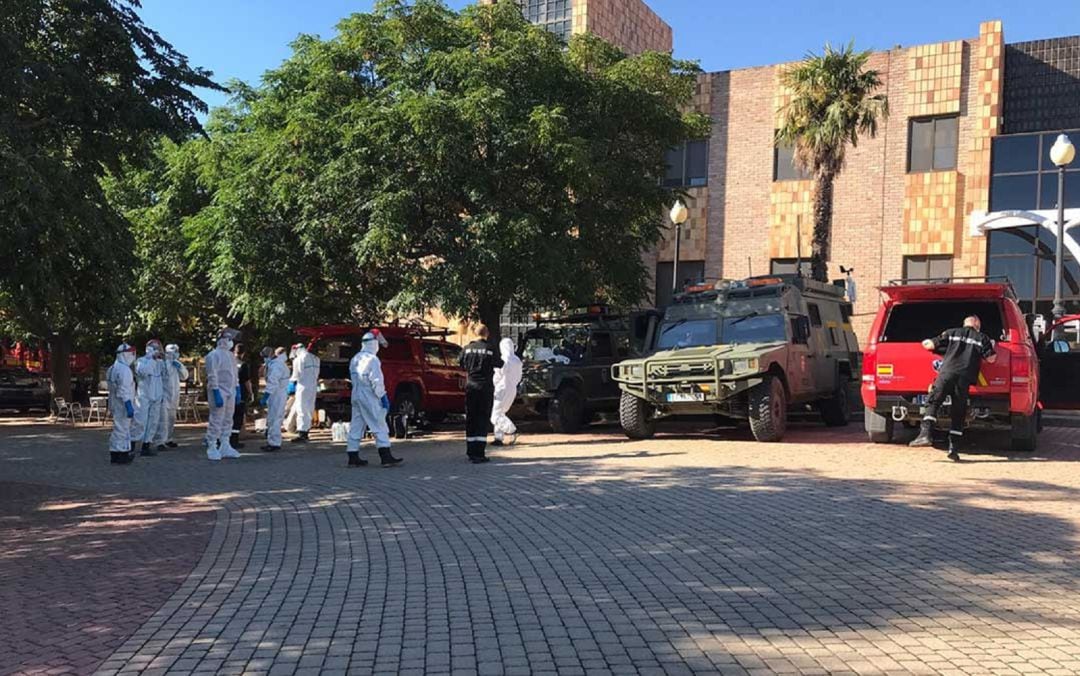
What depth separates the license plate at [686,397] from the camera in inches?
519

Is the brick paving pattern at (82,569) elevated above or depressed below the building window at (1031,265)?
below

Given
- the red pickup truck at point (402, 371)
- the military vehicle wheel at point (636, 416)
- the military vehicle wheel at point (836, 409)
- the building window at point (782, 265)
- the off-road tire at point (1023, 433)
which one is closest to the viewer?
the off-road tire at point (1023, 433)

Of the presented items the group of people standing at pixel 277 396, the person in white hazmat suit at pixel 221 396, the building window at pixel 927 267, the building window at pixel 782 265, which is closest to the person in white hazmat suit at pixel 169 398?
the group of people standing at pixel 277 396

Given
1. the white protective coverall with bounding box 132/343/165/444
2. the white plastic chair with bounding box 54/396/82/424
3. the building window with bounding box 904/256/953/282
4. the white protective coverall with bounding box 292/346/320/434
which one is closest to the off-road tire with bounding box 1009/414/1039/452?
the white protective coverall with bounding box 292/346/320/434

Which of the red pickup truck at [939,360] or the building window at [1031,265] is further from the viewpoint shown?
the building window at [1031,265]

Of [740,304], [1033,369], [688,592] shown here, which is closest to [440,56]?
[740,304]

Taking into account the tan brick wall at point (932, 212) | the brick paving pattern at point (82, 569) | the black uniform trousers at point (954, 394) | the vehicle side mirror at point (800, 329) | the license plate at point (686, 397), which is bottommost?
the brick paving pattern at point (82, 569)

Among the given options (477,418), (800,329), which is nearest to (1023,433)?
(800,329)

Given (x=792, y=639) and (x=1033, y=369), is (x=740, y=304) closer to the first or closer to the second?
(x=1033, y=369)

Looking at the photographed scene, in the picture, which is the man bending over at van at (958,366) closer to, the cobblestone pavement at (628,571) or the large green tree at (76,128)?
the cobblestone pavement at (628,571)

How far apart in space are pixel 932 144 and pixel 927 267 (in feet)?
11.6

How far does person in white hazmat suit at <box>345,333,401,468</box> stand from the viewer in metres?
12.1

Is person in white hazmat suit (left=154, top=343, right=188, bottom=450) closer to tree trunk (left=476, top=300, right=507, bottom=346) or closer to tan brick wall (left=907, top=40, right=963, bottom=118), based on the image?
tree trunk (left=476, top=300, right=507, bottom=346)

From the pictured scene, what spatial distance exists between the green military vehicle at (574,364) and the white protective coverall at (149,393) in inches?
247
